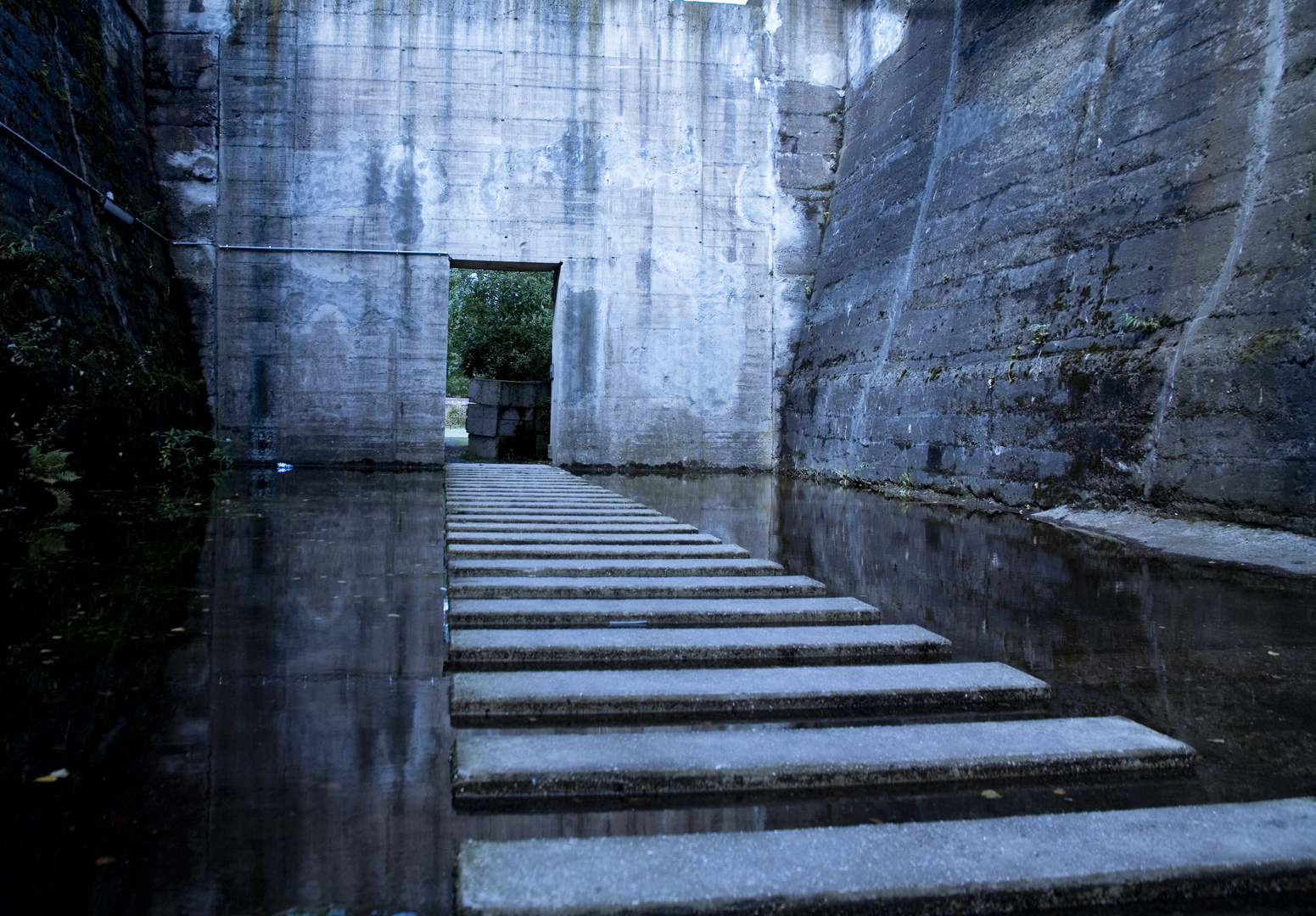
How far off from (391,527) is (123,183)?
21.0 ft

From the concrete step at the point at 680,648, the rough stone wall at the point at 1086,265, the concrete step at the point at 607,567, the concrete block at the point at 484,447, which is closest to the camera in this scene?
the concrete step at the point at 680,648

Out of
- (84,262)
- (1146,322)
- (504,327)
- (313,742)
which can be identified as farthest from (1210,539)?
(504,327)

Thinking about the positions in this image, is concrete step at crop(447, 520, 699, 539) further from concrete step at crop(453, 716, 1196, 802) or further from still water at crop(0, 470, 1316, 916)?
concrete step at crop(453, 716, 1196, 802)

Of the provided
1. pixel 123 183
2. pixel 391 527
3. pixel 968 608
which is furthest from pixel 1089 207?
pixel 123 183

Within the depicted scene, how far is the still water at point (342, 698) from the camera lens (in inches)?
49.6

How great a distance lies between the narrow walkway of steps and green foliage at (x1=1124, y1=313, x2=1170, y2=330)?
348 centimetres

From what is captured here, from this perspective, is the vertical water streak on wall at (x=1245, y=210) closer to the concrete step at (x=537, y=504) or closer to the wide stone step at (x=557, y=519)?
the wide stone step at (x=557, y=519)

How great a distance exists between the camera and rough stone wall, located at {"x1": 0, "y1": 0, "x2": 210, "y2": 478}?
244 inches

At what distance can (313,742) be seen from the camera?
1.67 metres

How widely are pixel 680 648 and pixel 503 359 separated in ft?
45.3

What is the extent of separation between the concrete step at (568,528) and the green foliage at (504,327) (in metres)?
10.7

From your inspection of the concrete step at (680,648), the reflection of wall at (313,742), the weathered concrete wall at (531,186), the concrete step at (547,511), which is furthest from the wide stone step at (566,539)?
the weathered concrete wall at (531,186)

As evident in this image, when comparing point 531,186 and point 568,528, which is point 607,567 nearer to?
point 568,528

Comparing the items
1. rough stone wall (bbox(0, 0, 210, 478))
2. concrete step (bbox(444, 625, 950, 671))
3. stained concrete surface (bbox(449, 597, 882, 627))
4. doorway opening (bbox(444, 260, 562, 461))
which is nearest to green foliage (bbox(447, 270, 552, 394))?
doorway opening (bbox(444, 260, 562, 461))
